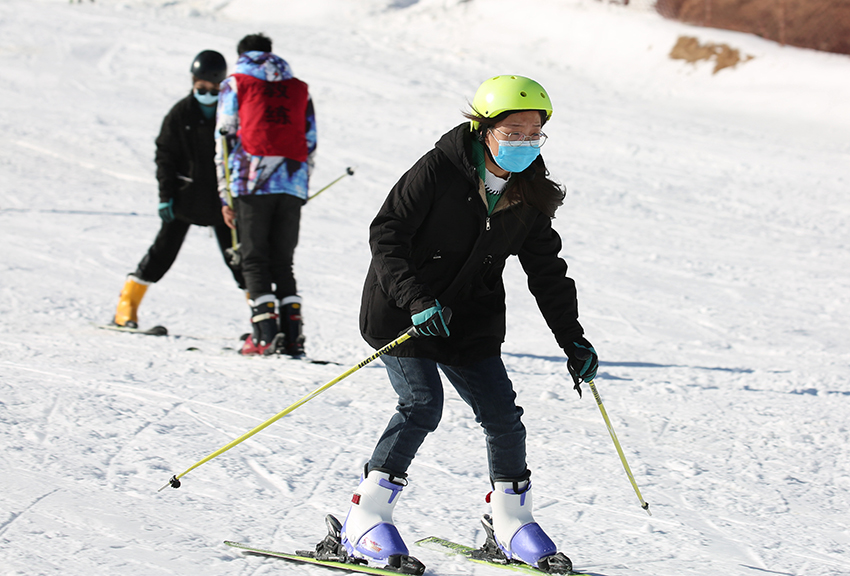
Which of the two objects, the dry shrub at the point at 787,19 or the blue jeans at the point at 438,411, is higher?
the dry shrub at the point at 787,19

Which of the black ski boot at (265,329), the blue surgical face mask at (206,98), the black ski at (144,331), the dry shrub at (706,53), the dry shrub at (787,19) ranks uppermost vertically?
the dry shrub at (787,19)

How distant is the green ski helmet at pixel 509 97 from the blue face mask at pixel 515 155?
0.11 meters

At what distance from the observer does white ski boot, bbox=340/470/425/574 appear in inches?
109

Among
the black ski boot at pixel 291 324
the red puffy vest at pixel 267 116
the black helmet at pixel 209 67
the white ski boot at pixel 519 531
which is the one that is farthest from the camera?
the black helmet at pixel 209 67

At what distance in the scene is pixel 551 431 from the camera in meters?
4.40

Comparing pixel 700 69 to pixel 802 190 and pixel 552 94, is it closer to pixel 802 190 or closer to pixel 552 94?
pixel 552 94

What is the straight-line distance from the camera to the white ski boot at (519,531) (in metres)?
→ 2.86

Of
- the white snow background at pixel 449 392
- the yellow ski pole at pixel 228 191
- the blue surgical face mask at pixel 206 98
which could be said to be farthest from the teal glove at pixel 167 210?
the white snow background at pixel 449 392

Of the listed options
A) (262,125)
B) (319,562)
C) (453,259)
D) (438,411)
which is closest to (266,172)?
(262,125)

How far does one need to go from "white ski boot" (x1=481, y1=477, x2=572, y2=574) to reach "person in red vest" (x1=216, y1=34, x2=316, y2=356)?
2728 mm

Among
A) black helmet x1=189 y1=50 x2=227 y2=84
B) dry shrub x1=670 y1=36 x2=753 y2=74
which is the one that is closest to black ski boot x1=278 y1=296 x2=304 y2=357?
black helmet x1=189 y1=50 x2=227 y2=84

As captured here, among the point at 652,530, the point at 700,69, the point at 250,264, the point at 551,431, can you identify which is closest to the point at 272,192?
the point at 250,264

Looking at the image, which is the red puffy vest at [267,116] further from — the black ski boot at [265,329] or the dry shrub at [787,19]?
the dry shrub at [787,19]

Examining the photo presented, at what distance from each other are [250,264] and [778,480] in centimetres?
315
